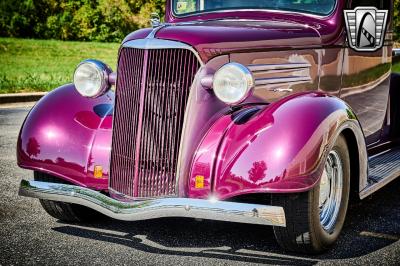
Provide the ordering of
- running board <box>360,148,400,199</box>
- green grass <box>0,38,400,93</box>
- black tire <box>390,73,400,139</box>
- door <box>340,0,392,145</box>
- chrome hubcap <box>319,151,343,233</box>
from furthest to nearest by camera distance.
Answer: green grass <box>0,38,400,93</box>
black tire <box>390,73,400,139</box>
door <box>340,0,392,145</box>
running board <box>360,148,400,199</box>
chrome hubcap <box>319,151,343,233</box>

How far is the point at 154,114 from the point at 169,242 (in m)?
0.88

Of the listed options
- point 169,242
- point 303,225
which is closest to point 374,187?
point 303,225

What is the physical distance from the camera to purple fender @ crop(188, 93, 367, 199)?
4.02 m

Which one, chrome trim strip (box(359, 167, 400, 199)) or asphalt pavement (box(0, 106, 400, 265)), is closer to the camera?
Answer: asphalt pavement (box(0, 106, 400, 265))

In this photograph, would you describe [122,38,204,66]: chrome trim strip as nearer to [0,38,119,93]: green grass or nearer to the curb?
the curb

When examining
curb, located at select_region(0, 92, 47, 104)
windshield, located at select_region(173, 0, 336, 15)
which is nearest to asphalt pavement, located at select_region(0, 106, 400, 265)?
windshield, located at select_region(173, 0, 336, 15)

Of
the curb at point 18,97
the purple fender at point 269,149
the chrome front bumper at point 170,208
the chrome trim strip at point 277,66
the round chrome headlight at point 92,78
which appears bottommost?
the curb at point 18,97

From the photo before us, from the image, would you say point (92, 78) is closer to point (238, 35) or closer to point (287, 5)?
point (238, 35)

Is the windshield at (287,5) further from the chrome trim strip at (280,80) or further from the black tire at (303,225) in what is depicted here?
the black tire at (303,225)

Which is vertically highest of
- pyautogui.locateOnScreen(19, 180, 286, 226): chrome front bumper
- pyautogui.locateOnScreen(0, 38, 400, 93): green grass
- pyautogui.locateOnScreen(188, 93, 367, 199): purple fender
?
pyautogui.locateOnScreen(188, 93, 367, 199): purple fender

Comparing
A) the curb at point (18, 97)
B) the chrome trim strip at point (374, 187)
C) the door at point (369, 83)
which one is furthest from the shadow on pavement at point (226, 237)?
the curb at point (18, 97)

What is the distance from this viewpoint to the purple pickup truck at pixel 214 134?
4086 mm

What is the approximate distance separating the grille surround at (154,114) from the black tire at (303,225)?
0.68m

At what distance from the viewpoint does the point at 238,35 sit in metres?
4.62
